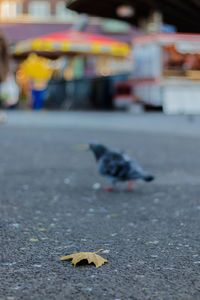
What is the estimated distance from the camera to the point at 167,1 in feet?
65.4

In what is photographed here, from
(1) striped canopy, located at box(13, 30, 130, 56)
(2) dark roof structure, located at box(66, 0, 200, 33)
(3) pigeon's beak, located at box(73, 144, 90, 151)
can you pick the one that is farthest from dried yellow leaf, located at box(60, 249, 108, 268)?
(2) dark roof structure, located at box(66, 0, 200, 33)

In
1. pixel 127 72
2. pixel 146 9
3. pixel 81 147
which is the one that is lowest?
pixel 81 147

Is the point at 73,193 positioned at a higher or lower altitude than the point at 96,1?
lower

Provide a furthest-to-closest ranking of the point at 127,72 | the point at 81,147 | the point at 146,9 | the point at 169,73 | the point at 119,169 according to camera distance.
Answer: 1. the point at 146,9
2. the point at 127,72
3. the point at 169,73
4. the point at 81,147
5. the point at 119,169

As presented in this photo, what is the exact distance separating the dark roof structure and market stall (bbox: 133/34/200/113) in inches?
91.4

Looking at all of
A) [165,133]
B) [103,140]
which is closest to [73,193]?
[103,140]

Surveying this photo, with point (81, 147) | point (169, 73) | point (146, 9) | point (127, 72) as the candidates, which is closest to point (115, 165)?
point (81, 147)

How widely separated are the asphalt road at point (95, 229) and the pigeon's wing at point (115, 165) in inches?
6.2

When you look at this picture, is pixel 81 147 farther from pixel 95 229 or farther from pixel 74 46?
pixel 74 46

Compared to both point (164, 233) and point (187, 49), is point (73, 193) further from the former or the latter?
point (187, 49)

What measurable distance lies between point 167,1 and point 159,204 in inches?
670

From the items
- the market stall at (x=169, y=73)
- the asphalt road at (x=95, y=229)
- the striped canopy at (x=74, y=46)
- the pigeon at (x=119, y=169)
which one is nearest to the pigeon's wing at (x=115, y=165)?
the pigeon at (x=119, y=169)

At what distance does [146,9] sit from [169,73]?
4.48 meters

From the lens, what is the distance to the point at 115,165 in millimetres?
4379
